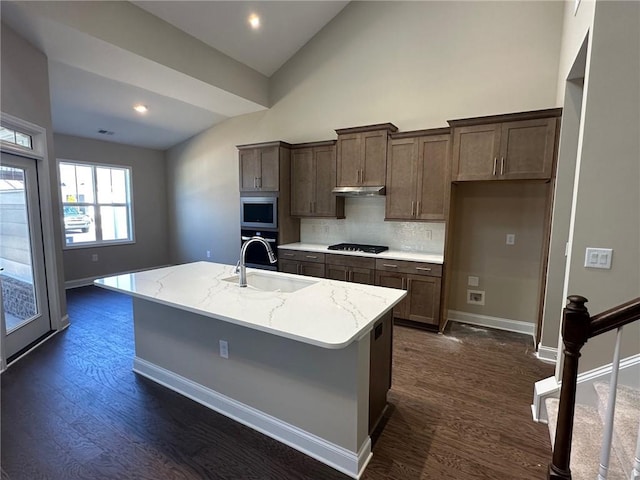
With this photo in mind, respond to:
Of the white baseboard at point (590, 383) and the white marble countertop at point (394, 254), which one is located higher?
the white marble countertop at point (394, 254)

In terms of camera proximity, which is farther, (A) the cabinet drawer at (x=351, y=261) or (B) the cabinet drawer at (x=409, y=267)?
(A) the cabinet drawer at (x=351, y=261)

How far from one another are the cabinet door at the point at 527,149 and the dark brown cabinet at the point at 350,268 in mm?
1711

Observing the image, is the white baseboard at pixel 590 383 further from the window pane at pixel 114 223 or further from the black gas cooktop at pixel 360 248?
the window pane at pixel 114 223

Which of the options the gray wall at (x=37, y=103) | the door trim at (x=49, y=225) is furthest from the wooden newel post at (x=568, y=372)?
the door trim at (x=49, y=225)

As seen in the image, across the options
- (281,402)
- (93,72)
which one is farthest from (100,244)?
(281,402)

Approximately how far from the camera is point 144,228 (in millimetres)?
6555

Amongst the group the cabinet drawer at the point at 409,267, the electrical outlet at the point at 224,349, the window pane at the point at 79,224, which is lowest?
the electrical outlet at the point at 224,349

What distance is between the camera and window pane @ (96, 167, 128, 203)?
Result: 5.88 m

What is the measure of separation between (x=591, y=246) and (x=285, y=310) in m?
1.82

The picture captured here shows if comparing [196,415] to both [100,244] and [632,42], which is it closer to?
[632,42]

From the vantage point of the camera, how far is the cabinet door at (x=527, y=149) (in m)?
2.98

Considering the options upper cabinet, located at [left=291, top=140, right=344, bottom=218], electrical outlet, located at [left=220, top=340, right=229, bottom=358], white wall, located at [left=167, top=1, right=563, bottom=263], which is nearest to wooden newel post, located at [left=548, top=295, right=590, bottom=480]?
electrical outlet, located at [left=220, top=340, right=229, bottom=358]

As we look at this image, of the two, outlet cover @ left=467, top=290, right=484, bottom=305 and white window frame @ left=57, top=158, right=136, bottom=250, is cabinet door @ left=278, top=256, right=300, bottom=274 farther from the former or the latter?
white window frame @ left=57, top=158, right=136, bottom=250

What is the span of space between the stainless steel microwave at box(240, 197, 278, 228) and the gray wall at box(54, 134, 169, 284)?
2.84 meters
